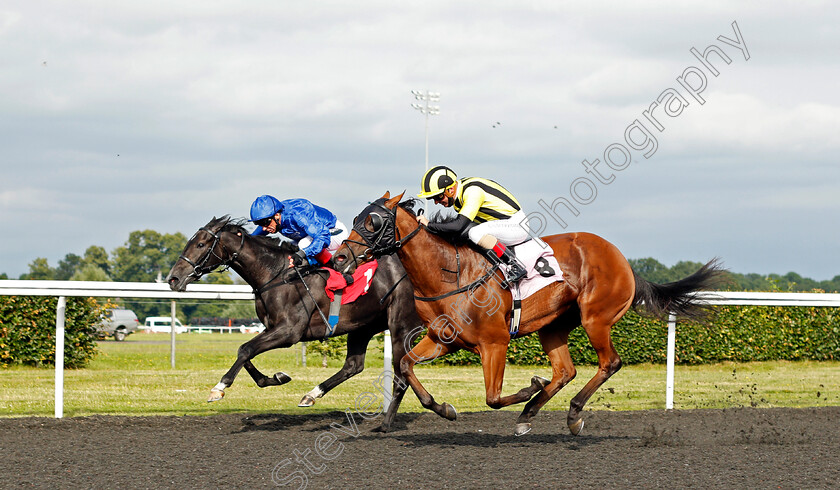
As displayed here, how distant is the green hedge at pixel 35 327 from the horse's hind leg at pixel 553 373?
6.77 meters

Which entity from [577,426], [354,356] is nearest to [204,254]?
[354,356]

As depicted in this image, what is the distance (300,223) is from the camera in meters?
6.28

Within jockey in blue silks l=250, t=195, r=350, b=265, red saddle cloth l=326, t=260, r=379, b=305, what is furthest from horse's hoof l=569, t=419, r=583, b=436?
jockey in blue silks l=250, t=195, r=350, b=265

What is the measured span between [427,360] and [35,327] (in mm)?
7123

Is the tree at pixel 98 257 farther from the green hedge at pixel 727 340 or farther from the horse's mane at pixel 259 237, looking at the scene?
the horse's mane at pixel 259 237

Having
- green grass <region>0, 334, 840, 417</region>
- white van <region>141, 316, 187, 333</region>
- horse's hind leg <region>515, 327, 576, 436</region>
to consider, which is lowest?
white van <region>141, 316, 187, 333</region>

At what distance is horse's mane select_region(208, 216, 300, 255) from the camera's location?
20.5 ft

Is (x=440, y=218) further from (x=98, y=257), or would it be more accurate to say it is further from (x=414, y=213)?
(x=98, y=257)

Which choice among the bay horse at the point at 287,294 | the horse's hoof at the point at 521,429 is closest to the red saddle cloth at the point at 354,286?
the bay horse at the point at 287,294

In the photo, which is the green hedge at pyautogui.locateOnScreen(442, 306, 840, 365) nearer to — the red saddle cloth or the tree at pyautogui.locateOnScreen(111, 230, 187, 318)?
the red saddle cloth

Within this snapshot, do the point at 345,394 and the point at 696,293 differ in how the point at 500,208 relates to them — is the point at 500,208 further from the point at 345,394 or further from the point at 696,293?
the point at 345,394

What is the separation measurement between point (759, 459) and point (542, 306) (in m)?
1.57

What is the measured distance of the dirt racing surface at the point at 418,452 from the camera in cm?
411

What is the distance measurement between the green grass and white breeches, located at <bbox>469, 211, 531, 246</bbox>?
2.91 meters
